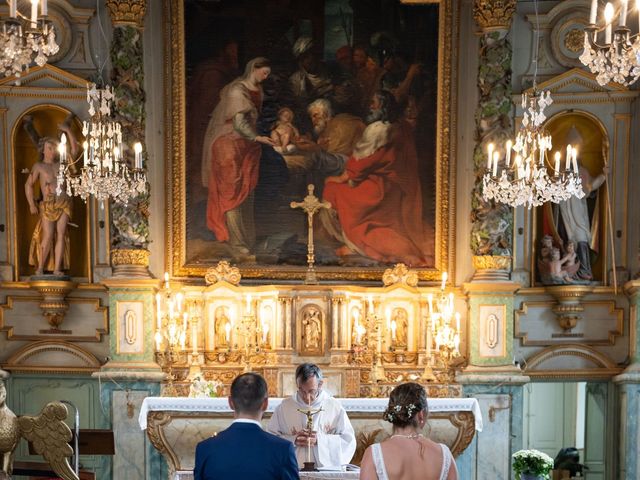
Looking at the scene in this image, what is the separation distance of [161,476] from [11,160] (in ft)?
15.6

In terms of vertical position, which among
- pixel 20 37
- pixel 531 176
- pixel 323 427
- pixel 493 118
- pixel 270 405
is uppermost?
pixel 20 37

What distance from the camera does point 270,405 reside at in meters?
11.7

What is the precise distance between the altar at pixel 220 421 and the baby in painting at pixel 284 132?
3857 mm

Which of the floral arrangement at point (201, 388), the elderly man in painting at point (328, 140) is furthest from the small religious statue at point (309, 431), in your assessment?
the elderly man in painting at point (328, 140)

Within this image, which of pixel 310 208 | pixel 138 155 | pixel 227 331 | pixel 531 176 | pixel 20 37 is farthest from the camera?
pixel 310 208

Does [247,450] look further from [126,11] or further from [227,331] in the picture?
[126,11]

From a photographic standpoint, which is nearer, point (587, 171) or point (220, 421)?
point (220, 421)

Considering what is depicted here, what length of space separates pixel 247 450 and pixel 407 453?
0.94m

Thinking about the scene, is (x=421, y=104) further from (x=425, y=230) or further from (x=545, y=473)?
(x=545, y=473)

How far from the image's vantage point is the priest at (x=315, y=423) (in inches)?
341

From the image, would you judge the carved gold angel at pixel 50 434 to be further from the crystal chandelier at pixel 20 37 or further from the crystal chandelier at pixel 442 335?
the crystal chandelier at pixel 442 335

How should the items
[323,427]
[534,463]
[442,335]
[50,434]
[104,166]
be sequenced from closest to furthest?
[50,434]
[323,427]
[534,463]
[104,166]
[442,335]

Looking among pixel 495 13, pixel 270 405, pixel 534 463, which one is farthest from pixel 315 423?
pixel 495 13

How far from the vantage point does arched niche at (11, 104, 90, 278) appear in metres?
13.9
